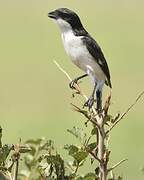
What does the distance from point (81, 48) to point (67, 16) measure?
307mm

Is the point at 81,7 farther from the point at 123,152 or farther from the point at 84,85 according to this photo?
the point at 123,152

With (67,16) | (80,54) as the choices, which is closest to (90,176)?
(67,16)

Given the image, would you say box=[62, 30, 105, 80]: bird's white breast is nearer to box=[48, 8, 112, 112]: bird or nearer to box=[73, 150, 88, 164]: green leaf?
box=[48, 8, 112, 112]: bird

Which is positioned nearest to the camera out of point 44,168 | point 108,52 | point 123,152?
point 44,168

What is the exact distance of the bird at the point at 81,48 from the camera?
403 centimetres

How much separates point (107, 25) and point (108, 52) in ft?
14.5

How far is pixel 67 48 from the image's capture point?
411 centimetres

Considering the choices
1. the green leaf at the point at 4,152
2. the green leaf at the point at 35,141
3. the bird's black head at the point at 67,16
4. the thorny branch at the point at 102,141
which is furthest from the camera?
the bird's black head at the point at 67,16

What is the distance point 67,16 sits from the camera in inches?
161

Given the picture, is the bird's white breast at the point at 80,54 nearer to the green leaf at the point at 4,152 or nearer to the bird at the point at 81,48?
the bird at the point at 81,48

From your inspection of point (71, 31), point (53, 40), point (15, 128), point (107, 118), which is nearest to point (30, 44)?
point (53, 40)

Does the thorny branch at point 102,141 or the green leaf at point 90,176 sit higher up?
the thorny branch at point 102,141

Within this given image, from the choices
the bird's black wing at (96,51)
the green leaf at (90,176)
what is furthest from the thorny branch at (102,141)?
the bird's black wing at (96,51)

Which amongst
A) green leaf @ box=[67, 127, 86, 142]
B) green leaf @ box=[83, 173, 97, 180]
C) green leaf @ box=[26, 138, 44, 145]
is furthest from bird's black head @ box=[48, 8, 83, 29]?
green leaf @ box=[26, 138, 44, 145]
